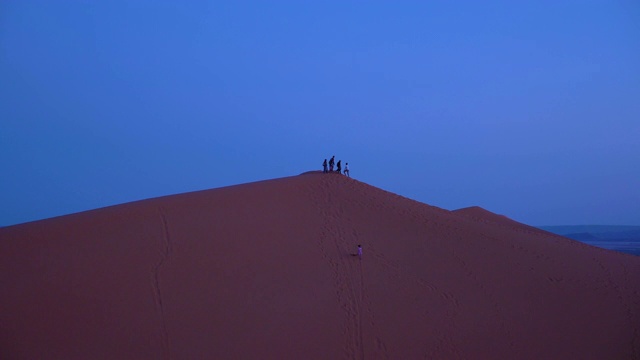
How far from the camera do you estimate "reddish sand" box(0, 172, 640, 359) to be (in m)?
10.9

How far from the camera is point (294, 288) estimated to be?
1275 centimetres

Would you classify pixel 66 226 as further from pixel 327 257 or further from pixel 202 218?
pixel 327 257

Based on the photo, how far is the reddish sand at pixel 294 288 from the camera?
35.9ft

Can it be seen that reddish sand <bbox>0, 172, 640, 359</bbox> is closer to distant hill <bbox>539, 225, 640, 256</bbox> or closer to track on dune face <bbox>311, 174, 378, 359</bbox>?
track on dune face <bbox>311, 174, 378, 359</bbox>

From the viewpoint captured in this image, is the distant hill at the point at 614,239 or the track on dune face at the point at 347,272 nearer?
the track on dune face at the point at 347,272

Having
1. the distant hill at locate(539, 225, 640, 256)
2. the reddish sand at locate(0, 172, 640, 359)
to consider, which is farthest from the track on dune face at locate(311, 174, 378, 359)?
the distant hill at locate(539, 225, 640, 256)

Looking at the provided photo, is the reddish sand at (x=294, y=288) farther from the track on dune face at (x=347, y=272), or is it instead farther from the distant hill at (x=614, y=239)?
the distant hill at (x=614, y=239)

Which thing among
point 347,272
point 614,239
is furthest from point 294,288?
point 614,239

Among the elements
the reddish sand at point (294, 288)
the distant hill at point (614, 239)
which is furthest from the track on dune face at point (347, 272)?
the distant hill at point (614, 239)

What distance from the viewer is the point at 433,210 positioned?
19.7 m

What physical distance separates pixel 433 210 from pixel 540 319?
775 centimetres

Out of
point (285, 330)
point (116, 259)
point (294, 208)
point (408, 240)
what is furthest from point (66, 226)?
point (408, 240)

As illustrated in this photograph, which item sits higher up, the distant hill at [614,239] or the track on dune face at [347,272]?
the distant hill at [614,239]

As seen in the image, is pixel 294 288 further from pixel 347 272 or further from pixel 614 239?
pixel 614 239
